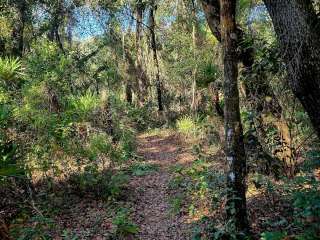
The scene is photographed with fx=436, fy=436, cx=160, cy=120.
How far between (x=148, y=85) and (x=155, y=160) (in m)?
10.3

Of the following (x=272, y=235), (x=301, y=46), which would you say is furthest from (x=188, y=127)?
(x=272, y=235)

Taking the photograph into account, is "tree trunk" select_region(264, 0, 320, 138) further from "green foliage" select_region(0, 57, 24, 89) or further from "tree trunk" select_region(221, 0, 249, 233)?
"green foliage" select_region(0, 57, 24, 89)

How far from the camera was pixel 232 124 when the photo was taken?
649cm

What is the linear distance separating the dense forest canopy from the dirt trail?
0.04 m

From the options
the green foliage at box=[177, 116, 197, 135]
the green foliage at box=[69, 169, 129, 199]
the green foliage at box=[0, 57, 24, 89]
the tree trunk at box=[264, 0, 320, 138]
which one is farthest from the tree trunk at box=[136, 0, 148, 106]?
the tree trunk at box=[264, 0, 320, 138]

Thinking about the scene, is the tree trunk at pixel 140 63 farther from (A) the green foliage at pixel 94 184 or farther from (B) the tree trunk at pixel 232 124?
(B) the tree trunk at pixel 232 124

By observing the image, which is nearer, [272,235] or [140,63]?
[272,235]

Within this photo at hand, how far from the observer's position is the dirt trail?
8.16 metres

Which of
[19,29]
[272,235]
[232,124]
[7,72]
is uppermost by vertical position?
[19,29]

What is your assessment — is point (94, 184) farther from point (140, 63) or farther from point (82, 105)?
point (140, 63)

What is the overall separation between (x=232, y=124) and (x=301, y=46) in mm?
1655

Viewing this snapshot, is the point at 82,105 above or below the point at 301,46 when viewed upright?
below

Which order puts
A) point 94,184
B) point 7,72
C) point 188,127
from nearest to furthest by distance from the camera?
point 94,184 → point 7,72 → point 188,127

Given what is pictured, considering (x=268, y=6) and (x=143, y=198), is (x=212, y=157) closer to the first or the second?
(x=143, y=198)
